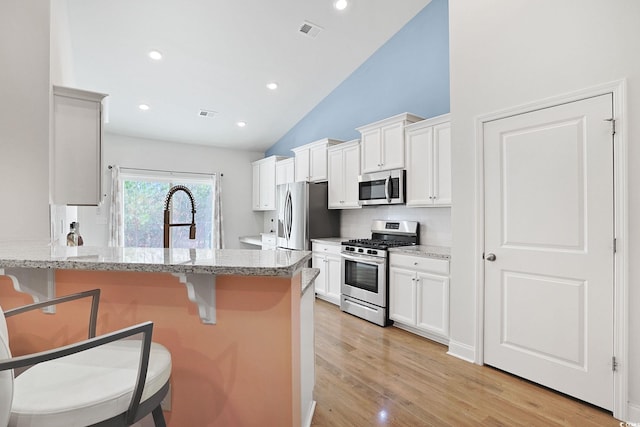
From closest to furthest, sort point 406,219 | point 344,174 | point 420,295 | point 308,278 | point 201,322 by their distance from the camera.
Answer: point 201,322 < point 308,278 < point 420,295 < point 406,219 < point 344,174

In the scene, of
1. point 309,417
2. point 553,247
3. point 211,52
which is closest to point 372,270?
point 553,247

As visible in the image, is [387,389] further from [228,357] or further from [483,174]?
[483,174]

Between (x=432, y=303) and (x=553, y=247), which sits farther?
(x=432, y=303)

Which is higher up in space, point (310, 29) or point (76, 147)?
point (310, 29)

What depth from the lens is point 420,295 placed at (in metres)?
3.22

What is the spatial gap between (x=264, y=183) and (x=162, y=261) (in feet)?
17.6

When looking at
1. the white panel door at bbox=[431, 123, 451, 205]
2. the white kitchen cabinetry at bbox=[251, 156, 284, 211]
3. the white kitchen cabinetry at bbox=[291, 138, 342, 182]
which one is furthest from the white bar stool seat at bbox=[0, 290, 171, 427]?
the white kitchen cabinetry at bbox=[251, 156, 284, 211]

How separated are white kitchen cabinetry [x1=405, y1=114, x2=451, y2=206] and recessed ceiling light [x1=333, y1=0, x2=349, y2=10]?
1440mm

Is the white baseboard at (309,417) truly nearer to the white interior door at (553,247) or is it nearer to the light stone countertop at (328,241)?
the white interior door at (553,247)

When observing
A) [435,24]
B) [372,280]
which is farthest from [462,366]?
[435,24]

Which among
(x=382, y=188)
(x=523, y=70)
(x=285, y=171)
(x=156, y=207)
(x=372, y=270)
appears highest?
(x=523, y=70)

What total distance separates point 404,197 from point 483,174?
1157mm

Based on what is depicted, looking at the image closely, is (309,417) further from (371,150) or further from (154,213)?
(154,213)

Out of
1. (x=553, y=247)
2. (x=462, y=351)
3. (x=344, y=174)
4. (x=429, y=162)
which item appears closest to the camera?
(x=553, y=247)
